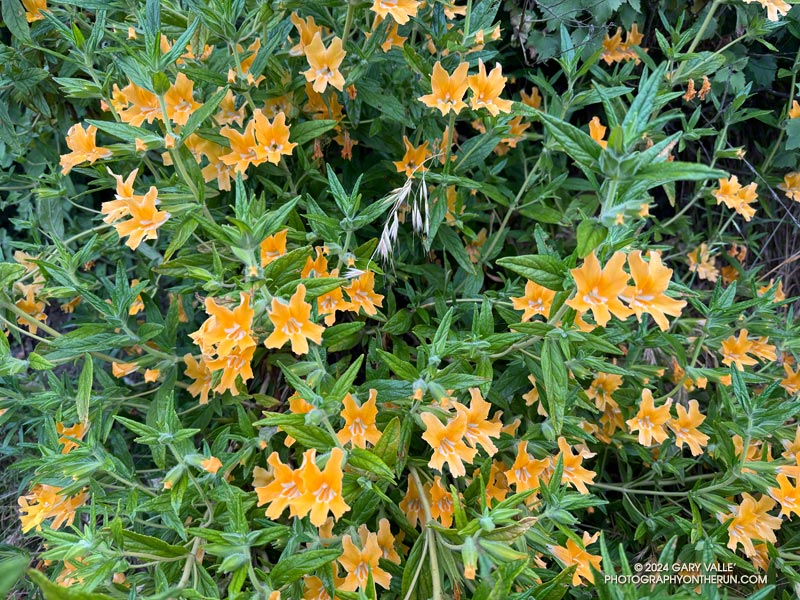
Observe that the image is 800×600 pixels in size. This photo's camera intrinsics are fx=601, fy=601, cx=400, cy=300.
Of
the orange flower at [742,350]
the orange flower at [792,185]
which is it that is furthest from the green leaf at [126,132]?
the orange flower at [792,185]

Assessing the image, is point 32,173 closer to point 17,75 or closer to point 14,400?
point 17,75

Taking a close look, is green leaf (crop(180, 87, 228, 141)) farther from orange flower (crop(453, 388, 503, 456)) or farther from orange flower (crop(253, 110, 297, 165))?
orange flower (crop(453, 388, 503, 456))

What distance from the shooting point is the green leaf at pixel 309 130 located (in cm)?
206

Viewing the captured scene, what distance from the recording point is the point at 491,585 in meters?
1.44

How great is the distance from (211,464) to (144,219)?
746 millimetres

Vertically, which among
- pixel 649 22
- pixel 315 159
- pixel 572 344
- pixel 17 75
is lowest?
pixel 572 344

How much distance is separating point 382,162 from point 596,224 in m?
1.23

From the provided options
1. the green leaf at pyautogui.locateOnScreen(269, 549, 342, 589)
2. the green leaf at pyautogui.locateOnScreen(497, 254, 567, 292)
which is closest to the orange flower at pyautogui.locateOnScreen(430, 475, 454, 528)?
the green leaf at pyautogui.locateOnScreen(269, 549, 342, 589)

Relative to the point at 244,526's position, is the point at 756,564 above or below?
below

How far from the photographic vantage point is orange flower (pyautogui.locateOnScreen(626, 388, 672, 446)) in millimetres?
2064

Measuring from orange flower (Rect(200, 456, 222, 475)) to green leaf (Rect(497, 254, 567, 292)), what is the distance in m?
1.01

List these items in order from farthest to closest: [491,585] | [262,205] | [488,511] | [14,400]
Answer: [14,400]
[262,205]
[488,511]
[491,585]

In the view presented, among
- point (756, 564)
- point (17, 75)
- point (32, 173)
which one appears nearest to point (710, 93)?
point (756, 564)

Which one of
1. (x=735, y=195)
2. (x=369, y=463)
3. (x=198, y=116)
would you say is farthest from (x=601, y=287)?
(x=735, y=195)
